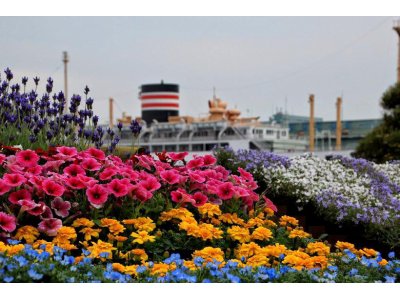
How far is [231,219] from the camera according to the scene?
190 inches

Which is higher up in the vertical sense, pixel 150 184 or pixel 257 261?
pixel 150 184

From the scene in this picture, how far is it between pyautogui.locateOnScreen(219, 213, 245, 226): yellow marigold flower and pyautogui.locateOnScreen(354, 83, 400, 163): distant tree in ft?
25.6

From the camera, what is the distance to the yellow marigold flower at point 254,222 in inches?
187

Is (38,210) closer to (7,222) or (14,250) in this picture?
(7,222)

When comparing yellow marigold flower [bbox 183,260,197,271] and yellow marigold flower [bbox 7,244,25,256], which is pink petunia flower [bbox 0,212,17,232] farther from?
yellow marigold flower [bbox 183,260,197,271]

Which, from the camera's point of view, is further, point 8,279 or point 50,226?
point 50,226

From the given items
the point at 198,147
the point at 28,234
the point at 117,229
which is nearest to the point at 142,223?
the point at 117,229

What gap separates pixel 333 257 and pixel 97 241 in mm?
1635

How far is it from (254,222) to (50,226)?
5.02ft

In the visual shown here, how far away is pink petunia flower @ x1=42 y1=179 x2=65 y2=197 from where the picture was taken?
4.43 meters

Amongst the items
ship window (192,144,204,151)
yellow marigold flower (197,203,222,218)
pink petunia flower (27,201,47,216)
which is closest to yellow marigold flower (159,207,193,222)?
yellow marigold flower (197,203,222,218)

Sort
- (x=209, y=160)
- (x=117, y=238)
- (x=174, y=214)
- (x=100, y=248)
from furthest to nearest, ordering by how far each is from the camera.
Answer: (x=209, y=160) → (x=174, y=214) → (x=117, y=238) → (x=100, y=248)

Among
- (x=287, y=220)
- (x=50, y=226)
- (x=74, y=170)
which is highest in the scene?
(x=74, y=170)

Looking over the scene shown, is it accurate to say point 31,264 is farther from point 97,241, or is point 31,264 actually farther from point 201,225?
point 201,225
